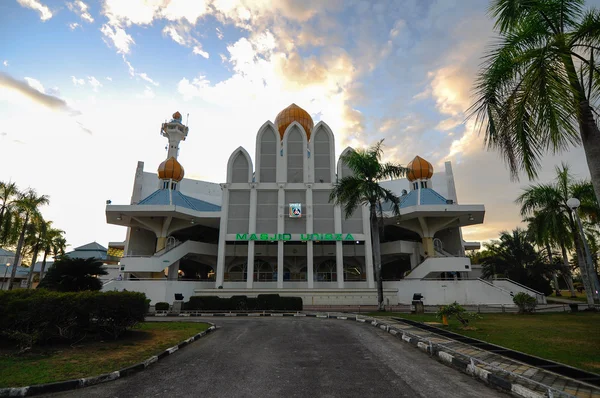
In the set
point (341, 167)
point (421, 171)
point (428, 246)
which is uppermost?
point (421, 171)

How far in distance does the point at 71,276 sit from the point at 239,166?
24653 millimetres

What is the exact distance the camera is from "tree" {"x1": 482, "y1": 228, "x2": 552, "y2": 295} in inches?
1439

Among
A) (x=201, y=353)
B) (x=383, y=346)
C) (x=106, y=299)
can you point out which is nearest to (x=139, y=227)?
(x=106, y=299)

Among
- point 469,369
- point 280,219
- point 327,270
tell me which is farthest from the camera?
point 327,270

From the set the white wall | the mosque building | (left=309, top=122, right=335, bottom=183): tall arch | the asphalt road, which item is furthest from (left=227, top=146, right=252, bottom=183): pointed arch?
the asphalt road

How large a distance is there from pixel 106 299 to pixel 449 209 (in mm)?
34801

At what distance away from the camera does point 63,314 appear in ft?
33.7

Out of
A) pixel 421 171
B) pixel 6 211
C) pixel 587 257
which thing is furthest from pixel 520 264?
pixel 6 211

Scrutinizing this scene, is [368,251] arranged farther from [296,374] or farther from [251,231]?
[296,374]

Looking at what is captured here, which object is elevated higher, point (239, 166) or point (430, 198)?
point (239, 166)

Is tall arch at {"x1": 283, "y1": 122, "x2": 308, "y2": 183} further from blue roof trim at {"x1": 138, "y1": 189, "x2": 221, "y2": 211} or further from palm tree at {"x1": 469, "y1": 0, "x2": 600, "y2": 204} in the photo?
palm tree at {"x1": 469, "y1": 0, "x2": 600, "y2": 204}

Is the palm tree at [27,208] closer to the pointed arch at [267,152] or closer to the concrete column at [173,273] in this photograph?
the concrete column at [173,273]

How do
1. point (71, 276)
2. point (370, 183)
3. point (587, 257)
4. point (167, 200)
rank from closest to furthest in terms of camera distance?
point (71, 276), point (587, 257), point (370, 183), point (167, 200)

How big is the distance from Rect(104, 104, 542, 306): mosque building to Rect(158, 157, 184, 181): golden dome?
144 mm
